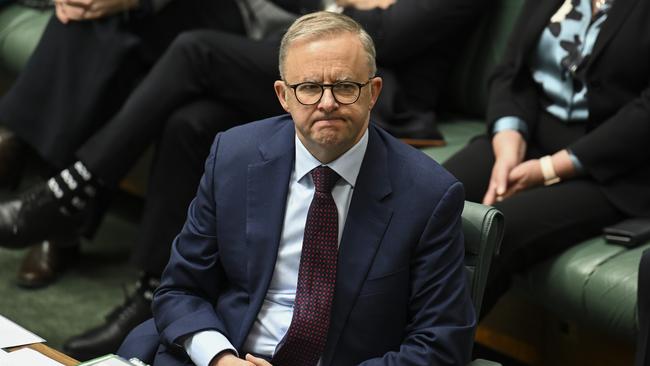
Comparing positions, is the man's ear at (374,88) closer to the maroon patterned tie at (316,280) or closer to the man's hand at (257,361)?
the maroon patterned tie at (316,280)

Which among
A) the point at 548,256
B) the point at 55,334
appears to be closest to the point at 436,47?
the point at 548,256

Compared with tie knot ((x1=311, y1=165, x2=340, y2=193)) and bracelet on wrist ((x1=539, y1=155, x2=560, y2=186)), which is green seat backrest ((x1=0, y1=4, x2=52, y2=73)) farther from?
tie knot ((x1=311, y1=165, x2=340, y2=193))

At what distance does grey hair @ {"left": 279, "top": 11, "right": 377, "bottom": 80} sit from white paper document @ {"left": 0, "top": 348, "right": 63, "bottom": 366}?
65 cm

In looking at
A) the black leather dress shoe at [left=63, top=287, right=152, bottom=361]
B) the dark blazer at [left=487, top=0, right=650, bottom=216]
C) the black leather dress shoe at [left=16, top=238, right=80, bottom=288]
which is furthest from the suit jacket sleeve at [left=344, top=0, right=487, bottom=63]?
the black leather dress shoe at [left=16, top=238, right=80, bottom=288]

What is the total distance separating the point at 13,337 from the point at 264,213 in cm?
49

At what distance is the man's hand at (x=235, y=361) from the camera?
198 centimetres

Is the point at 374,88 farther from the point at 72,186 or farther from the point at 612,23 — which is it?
the point at 72,186

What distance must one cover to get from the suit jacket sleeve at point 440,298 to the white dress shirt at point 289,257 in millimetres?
169

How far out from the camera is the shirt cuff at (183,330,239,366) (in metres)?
2.00

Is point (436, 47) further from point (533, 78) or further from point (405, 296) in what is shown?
point (405, 296)

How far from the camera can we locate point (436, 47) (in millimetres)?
3426

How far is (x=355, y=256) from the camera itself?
6.53 feet

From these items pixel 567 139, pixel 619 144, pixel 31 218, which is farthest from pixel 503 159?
pixel 31 218

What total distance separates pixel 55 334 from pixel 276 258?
1.40 metres
